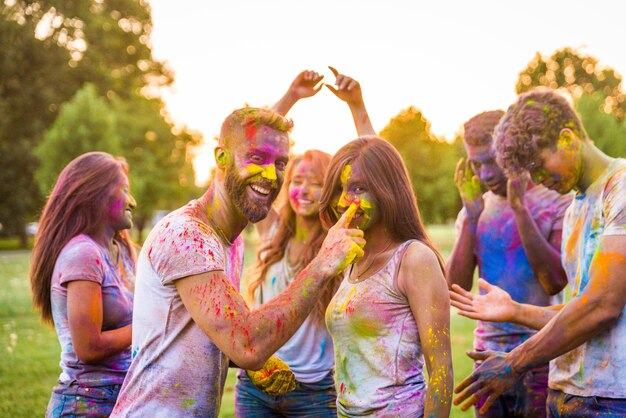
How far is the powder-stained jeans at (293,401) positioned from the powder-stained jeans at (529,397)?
43.3 inches

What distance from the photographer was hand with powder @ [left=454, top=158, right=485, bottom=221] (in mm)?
4445

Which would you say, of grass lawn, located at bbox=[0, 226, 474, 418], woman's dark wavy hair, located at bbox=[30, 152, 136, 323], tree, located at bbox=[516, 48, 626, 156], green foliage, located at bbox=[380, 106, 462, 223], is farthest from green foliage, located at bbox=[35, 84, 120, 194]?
tree, located at bbox=[516, 48, 626, 156]

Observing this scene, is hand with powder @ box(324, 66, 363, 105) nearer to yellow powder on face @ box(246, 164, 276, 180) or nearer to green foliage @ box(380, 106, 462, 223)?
yellow powder on face @ box(246, 164, 276, 180)

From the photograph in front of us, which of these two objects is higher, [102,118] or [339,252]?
[102,118]

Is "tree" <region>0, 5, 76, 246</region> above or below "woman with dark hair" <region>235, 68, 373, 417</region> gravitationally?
above

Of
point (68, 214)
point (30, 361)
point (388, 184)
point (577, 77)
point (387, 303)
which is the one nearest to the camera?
point (387, 303)

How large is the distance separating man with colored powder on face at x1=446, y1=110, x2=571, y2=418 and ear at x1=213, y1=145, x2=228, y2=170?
1.88 metres

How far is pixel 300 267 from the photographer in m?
4.29

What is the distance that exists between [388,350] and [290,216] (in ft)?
6.16

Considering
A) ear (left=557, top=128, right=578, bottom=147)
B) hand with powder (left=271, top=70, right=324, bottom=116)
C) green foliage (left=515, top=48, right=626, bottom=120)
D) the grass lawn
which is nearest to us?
ear (left=557, top=128, right=578, bottom=147)

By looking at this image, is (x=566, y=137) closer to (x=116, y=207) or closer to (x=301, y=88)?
(x=301, y=88)

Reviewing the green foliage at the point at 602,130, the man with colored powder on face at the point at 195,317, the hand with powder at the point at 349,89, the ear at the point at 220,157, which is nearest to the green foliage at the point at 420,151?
the green foliage at the point at 602,130

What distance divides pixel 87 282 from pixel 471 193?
2.63 m

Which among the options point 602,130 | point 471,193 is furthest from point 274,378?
point 602,130
